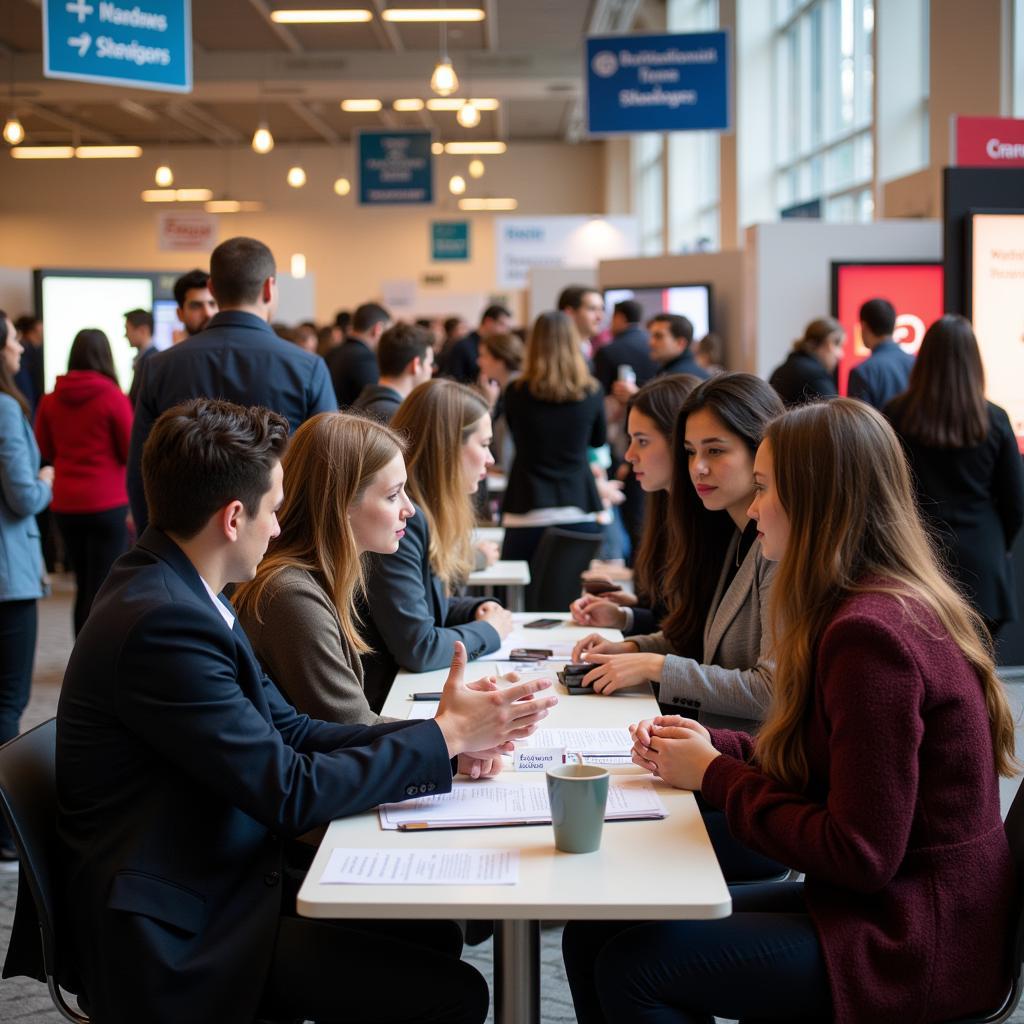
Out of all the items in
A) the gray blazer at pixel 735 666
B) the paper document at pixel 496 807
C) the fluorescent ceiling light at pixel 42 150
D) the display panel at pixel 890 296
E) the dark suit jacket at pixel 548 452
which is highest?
the fluorescent ceiling light at pixel 42 150

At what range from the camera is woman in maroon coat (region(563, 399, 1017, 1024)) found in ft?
5.01

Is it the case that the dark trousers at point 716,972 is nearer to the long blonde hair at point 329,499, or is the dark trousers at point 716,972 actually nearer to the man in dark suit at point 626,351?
the long blonde hair at point 329,499

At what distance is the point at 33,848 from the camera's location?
165 cm

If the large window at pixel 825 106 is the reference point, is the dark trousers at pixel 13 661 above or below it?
below

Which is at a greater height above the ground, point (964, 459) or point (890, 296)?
point (890, 296)

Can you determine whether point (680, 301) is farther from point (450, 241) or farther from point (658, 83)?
point (450, 241)

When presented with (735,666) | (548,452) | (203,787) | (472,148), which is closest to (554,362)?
(548,452)

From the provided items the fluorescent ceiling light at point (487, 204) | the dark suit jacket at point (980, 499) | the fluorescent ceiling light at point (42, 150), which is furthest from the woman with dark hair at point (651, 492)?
the fluorescent ceiling light at point (487, 204)

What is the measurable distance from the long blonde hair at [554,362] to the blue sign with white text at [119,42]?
7.91ft

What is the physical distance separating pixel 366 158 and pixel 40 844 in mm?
12567

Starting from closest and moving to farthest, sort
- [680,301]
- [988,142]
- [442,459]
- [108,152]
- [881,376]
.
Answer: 1. [442,459]
2. [988,142]
3. [881,376]
4. [680,301]
5. [108,152]

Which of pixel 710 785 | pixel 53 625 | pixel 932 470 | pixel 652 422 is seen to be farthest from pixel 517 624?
pixel 53 625

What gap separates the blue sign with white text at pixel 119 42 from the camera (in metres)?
5.78

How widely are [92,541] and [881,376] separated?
3590 mm
